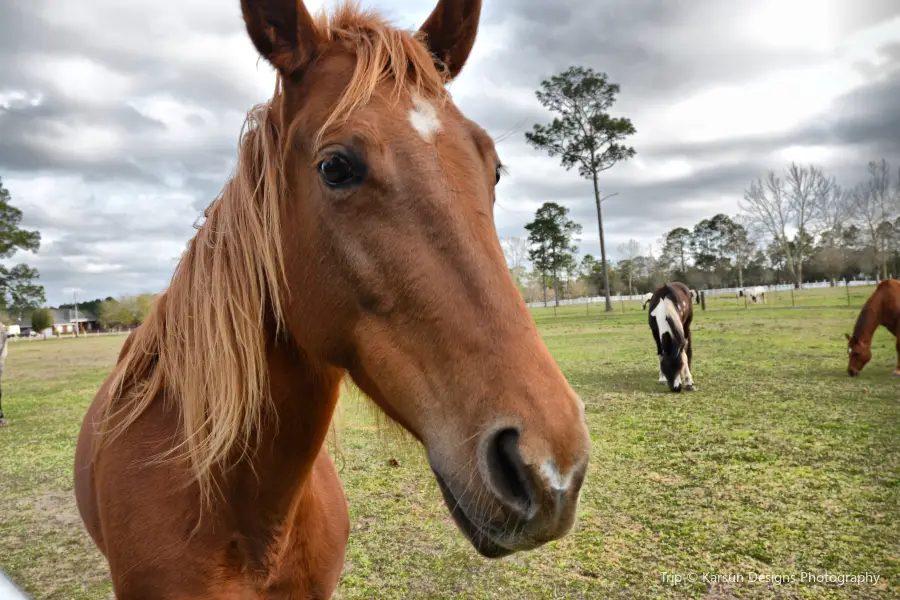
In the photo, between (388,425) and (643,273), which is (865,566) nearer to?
(388,425)

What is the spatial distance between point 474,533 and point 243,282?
3.45 ft

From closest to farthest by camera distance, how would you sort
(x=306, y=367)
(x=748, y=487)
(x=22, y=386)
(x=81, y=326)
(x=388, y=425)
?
(x=306, y=367)
(x=388, y=425)
(x=748, y=487)
(x=22, y=386)
(x=81, y=326)

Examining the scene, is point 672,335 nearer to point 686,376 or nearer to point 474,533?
point 686,376

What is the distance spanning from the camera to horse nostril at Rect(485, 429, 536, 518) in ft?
3.52

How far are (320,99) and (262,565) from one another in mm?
1560

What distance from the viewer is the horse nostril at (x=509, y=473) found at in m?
1.07

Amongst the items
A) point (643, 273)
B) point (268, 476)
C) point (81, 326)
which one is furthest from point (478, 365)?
point (81, 326)

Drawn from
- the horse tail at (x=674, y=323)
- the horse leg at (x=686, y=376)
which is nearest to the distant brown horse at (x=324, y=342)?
the horse tail at (x=674, y=323)

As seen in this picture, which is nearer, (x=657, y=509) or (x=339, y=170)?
(x=339, y=170)

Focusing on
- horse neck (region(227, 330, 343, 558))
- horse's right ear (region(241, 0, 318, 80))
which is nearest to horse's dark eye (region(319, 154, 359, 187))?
horse's right ear (region(241, 0, 318, 80))

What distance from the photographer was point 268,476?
1701 mm

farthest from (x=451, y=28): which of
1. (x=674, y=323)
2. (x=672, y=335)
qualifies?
(x=674, y=323)

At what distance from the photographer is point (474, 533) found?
1194 millimetres

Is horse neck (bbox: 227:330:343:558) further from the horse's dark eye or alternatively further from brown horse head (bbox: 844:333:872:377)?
brown horse head (bbox: 844:333:872:377)
